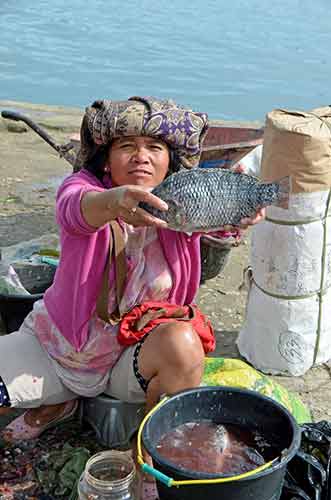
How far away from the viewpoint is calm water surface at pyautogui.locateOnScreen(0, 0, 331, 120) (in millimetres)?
14078

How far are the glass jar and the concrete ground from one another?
3.98 ft

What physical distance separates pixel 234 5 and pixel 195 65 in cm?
1246

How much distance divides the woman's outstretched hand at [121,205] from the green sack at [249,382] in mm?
938

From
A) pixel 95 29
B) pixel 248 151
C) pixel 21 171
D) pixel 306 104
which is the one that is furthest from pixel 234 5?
pixel 248 151

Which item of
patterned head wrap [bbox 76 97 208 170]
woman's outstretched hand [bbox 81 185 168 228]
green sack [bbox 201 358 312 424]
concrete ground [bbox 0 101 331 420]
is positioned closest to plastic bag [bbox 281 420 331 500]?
green sack [bbox 201 358 312 424]

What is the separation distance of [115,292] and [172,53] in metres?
16.2

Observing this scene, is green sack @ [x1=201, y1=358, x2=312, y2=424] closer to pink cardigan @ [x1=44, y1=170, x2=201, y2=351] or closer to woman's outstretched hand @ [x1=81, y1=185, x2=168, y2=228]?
pink cardigan @ [x1=44, y1=170, x2=201, y2=351]

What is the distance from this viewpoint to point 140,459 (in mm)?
2361

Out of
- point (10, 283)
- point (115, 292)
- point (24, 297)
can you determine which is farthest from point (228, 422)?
point (10, 283)

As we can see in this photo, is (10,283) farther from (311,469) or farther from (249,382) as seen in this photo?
(311,469)

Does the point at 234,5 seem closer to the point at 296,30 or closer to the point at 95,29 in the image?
the point at 296,30

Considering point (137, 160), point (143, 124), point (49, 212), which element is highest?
point (143, 124)

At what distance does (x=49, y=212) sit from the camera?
617cm

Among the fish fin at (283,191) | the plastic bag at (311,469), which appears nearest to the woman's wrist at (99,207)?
the fish fin at (283,191)
